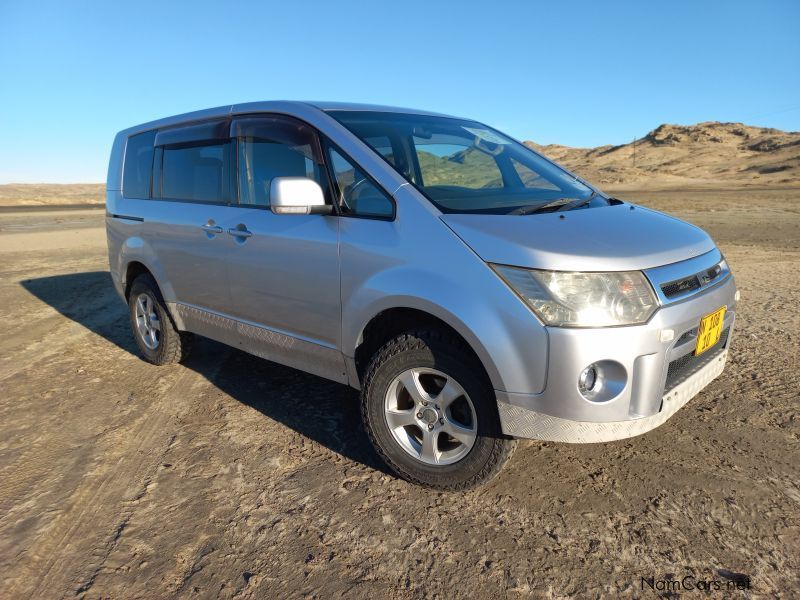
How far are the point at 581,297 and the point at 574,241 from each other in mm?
271

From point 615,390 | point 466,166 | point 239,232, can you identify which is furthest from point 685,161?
point 615,390

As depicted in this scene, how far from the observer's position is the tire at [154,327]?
4469 mm

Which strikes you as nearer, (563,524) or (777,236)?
(563,524)

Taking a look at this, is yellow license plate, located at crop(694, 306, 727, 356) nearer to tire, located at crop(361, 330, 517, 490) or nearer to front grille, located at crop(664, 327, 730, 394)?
front grille, located at crop(664, 327, 730, 394)

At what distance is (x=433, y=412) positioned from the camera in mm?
2639

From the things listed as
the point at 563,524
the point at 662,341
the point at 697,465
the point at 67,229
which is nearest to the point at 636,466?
the point at 697,465

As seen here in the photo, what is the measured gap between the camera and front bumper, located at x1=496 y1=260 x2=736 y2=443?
2.23m

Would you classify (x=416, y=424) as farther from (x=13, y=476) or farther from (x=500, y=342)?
(x=13, y=476)

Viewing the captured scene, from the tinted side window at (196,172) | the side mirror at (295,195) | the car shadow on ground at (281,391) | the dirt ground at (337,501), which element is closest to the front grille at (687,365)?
the dirt ground at (337,501)

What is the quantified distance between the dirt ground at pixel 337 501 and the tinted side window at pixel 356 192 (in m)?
→ 1.34

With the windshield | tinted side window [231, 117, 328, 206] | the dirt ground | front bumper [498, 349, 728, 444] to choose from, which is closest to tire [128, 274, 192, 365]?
the dirt ground

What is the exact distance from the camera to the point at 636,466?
115 inches

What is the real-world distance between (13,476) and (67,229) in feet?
61.5

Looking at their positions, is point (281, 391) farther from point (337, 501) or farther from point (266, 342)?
point (337, 501)
